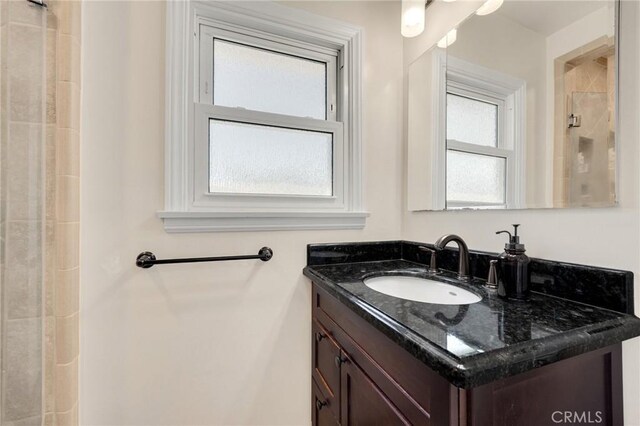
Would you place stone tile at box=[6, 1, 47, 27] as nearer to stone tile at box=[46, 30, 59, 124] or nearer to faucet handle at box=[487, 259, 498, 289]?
stone tile at box=[46, 30, 59, 124]

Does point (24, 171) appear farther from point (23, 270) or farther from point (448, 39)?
point (448, 39)

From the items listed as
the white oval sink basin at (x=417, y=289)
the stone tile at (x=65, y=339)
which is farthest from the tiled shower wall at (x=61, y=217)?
the white oval sink basin at (x=417, y=289)

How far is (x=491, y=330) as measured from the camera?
586 mm

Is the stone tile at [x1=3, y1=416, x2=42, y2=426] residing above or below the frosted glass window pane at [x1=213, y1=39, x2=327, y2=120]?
below

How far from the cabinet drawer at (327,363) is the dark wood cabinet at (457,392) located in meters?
0.05

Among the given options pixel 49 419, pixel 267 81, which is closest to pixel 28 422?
pixel 49 419

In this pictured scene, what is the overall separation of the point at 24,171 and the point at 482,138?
1524mm

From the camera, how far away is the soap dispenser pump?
80cm

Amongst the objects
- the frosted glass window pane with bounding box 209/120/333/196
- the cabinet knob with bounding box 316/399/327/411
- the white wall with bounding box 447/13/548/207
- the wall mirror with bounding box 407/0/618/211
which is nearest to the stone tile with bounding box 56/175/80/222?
the frosted glass window pane with bounding box 209/120/333/196

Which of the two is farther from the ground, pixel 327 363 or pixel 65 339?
pixel 65 339

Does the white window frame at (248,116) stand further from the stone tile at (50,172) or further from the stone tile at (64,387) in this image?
the stone tile at (64,387)

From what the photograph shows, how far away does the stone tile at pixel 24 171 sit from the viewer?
0.84m

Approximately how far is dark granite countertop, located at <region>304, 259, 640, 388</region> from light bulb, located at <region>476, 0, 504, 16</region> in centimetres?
97

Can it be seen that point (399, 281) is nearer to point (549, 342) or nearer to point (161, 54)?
point (549, 342)
